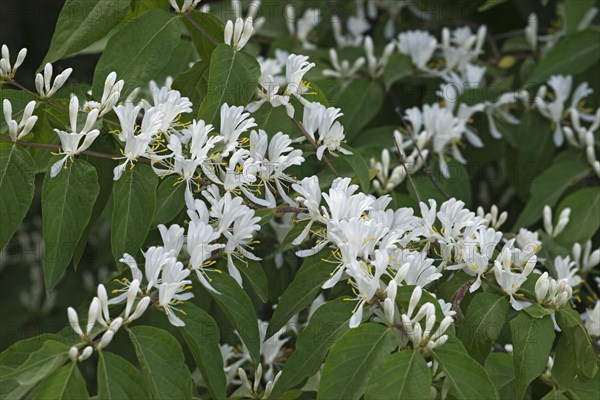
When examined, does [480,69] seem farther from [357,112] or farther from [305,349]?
[305,349]

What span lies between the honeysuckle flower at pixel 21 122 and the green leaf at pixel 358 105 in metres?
1.34

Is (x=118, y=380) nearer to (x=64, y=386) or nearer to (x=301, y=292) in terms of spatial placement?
(x=64, y=386)

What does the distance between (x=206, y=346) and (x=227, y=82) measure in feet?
1.99

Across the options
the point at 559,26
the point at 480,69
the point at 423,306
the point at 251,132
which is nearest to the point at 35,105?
the point at 251,132

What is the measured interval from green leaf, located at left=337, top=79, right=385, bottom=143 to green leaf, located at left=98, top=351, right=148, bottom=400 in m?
1.57

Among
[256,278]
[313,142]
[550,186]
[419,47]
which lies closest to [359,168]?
[313,142]

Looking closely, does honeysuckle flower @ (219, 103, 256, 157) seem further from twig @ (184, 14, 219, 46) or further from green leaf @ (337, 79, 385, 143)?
green leaf @ (337, 79, 385, 143)

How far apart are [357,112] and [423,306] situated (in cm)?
143

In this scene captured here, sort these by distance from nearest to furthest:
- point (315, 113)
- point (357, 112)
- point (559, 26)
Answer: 1. point (315, 113)
2. point (357, 112)
3. point (559, 26)

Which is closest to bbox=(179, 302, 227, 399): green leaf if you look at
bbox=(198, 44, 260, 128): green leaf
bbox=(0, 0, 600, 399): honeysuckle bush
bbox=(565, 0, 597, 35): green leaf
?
bbox=(0, 0, 600, 399): honeysuckle bush

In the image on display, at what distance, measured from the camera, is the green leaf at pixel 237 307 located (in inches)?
65.1

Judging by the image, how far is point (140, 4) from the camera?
214cm

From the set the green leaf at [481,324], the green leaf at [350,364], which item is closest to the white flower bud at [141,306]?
the green leaf at [350,364]

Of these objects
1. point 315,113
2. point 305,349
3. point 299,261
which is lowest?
point 299,261
